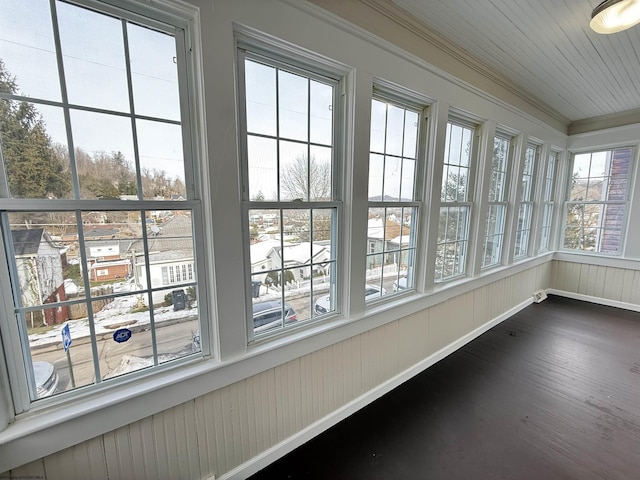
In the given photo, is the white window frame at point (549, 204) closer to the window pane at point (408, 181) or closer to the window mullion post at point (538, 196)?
the window mullion post at point (538, 196)

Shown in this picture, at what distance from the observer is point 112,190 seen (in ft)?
3.37

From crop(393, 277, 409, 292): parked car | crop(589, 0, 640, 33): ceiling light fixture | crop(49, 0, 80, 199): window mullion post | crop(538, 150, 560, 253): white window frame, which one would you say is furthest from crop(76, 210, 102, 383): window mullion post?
crop(538, 150, 560, 253): white window frame

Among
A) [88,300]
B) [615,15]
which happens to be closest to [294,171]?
[88,300]

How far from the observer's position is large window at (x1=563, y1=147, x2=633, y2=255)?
12.5 ft

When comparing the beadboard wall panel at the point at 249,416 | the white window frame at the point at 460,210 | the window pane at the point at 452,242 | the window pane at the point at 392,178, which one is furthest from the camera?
the window pane at the point at 452,242

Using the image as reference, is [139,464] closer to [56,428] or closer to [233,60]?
[56,428]

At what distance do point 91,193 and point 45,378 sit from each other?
0.74 m

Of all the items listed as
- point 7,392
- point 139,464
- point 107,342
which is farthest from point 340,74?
point 139,464

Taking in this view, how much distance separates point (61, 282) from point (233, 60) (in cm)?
117

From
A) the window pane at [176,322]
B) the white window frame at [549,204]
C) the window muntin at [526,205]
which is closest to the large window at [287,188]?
the window pane at [176,322]

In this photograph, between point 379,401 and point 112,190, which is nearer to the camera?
point 112,190

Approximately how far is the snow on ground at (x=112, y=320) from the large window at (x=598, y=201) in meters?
5.87

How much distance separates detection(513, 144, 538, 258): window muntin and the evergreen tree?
4.40 m

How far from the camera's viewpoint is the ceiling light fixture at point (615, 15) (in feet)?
4.66
